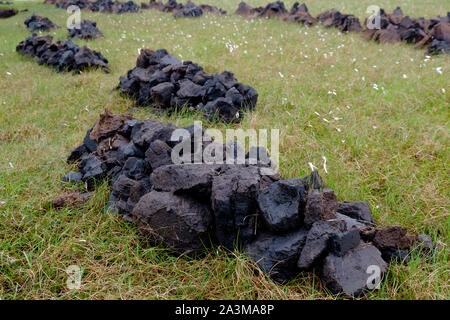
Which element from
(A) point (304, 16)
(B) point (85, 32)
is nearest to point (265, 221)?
(B) point (85, 32)

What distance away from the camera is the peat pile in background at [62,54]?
7.72 meters

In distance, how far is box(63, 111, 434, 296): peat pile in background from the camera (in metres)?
2.49

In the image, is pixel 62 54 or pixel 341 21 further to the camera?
pixel 341 21

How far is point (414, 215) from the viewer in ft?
10.7

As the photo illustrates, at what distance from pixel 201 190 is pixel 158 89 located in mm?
3168

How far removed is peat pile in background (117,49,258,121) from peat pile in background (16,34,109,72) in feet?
5.70

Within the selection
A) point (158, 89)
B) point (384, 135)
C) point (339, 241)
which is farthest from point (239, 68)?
point (339, 241)

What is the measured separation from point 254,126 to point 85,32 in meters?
8.16

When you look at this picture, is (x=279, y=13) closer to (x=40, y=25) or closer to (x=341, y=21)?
(x=341, y=21)

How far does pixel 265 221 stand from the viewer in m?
2.71

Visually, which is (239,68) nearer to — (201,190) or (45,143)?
(45,143)

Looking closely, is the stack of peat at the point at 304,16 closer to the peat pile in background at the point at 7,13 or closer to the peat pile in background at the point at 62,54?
the peat pile in background at the point at 62,54

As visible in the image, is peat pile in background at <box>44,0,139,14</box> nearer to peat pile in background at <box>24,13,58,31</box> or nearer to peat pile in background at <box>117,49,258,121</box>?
peat pile in background at <box>24,13,58,31</box>

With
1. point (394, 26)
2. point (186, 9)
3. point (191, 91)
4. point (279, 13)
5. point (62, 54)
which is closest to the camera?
point (191, 91)
